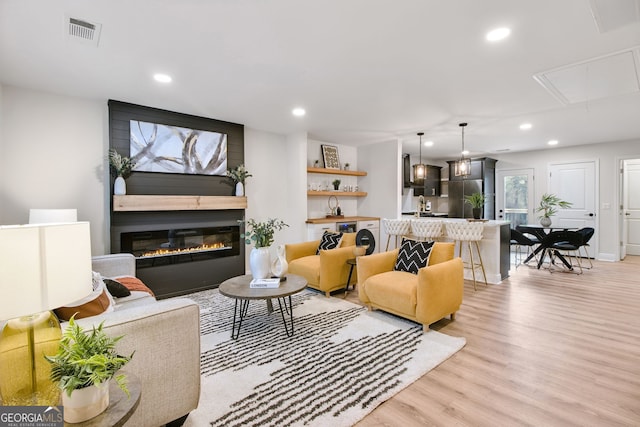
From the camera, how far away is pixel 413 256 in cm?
349

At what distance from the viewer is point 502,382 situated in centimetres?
214

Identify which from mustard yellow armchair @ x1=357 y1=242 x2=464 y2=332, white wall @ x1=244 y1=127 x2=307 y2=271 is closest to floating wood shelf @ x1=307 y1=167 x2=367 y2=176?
white wall @ x1=244 y1=127 x2=307 y2=271

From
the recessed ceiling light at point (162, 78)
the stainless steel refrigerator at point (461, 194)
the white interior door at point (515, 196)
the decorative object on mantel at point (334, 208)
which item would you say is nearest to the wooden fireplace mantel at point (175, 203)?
the recessed ceiling light at point (162, 78)

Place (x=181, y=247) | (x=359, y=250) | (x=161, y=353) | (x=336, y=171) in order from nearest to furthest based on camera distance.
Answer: (x=161, y=353) → (x=359, y=250) → (x=181, y=247) → (x=336, y=171)

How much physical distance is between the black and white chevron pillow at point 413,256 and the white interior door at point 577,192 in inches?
222

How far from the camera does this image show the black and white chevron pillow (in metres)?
3.42

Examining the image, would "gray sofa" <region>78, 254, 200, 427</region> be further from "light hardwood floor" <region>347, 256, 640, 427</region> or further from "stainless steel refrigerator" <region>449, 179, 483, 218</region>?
"stainless steel refrigerator" <region>449, 179, 483, 218</region>

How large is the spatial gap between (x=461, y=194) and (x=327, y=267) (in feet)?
18.4

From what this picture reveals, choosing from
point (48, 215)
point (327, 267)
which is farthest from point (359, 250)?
point (48, 215)

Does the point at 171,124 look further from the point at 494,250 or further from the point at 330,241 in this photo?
the point at 494,250

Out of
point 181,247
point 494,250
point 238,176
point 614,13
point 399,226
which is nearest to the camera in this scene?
point 614,13

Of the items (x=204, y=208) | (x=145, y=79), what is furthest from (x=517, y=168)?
(x=145, y=79)

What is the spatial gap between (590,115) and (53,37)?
6.51 meters

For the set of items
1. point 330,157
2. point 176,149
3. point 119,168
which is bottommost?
point 119,168
